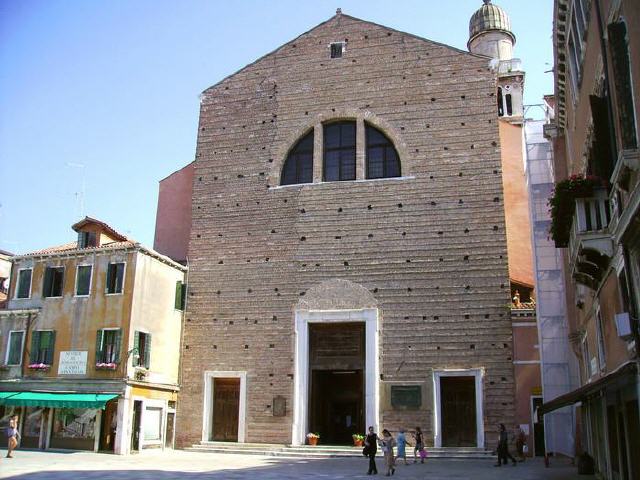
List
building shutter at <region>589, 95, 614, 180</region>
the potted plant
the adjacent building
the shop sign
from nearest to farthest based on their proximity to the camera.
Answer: the adjacent building < building shutter at <region>589, 95, 614, 180</region> < the potted plant < the shop sign

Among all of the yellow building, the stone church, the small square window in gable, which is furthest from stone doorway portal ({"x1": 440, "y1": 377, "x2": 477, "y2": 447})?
the small square window in gable

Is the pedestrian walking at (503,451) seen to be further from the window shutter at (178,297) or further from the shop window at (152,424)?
the window shutter at (178,297)

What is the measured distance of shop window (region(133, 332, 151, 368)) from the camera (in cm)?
1966

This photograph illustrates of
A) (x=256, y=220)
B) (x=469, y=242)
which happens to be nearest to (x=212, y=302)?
(x=256, y=220)

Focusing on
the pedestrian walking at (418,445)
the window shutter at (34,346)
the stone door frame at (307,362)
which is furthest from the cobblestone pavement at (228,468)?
the window shutter at (34,346)

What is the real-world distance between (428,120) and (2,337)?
1492 cm

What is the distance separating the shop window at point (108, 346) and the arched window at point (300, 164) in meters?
7.10

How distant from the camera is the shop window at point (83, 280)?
20.6 metres

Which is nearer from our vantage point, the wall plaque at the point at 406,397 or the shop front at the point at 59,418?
the shop front at the point at 59,418

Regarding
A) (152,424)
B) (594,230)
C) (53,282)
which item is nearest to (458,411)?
(152,424)

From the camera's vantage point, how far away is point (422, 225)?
67.2 feet

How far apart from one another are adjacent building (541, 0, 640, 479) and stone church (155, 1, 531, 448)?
4348 millimetres

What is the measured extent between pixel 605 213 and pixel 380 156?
11.8 m

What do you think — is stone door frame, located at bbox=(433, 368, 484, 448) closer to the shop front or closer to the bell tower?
the shop front
